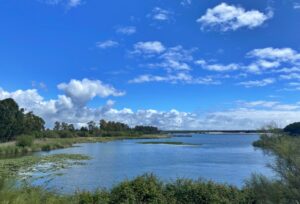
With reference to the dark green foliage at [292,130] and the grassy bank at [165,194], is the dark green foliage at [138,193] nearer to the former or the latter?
the grassy bank at [165,194]

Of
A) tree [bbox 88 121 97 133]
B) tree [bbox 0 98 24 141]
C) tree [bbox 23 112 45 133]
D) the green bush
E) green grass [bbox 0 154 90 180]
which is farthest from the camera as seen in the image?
tree [bbox 88 121 97 133]

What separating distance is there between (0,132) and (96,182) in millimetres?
58578

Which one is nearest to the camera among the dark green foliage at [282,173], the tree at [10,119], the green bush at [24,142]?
the dark green foliage at [282,173]

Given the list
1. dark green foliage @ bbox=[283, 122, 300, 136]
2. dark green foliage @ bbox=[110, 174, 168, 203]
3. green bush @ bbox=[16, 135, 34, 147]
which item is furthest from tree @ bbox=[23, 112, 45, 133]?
dark green foliage @ bbox=[110, 174, 168, 203]

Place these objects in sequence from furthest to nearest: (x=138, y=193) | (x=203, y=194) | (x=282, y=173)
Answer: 1. (x=203, y=194)
2. (x=138, y=193)
3. (x=282, y=173)

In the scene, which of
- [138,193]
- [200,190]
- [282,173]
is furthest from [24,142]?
[282,173]

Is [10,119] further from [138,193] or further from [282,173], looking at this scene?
[282,173]

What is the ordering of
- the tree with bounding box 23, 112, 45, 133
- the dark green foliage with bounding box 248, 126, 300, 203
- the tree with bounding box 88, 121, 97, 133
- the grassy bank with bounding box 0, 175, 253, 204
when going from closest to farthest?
the dark green foliage with bounding box 248, 126, 300, 203
the grassy bank with bounding box 0, 175, 253, 204
the tree with bounding box 23, 112, 45, 133
the tree with bounding box 88, 121, 97, 133

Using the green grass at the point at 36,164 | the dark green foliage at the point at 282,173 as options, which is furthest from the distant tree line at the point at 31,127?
the dark green foliage at the point at 282,173

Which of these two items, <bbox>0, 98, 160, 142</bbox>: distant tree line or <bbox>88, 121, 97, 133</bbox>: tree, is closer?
<bbox>0, 98, 160, 142</bbox>: distant tree line

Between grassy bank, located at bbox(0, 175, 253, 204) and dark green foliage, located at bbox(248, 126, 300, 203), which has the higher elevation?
dark green foliage, located at bbox(248, 126, 300, 203)

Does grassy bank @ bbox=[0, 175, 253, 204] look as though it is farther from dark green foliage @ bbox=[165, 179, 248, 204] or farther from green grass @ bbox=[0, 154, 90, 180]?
green grass @ bbox=[0, 154, 90, 180]

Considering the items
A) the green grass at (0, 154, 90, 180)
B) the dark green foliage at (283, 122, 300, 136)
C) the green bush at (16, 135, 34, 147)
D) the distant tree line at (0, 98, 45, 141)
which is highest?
the distant tree line at (0, 98, 45, 141)

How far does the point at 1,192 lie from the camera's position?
764 cm
